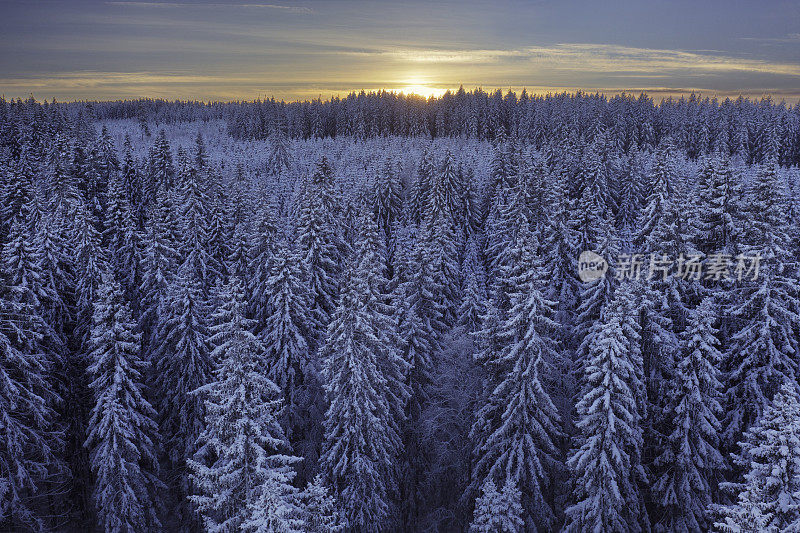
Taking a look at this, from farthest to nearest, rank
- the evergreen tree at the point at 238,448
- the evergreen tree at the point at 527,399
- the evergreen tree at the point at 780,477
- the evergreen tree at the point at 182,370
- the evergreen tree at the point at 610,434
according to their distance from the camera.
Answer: the evergreen tree at the point at 182,370, the evergreen tree at the point at 527,399, the evergreen tree at the point at 610,434, the evergreen tree at the point at 238,448, the evergreen tree at the point at 780,477

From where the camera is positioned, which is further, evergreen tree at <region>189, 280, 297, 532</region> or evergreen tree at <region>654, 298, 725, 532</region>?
evergreen tree at <region>654, 298, 725, 532</region>

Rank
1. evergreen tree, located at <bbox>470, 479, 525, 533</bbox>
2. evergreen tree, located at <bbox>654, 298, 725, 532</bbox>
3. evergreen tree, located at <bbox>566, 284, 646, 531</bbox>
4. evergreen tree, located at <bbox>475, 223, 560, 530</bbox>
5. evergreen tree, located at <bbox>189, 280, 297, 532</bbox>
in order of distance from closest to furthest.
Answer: evergreen tree, located at <bbox>189, 280, 297, 532</bbox>, evergreen tree, located at <bbox>470, 479, 525, 533</bbox>, evergreen tree, located at <bbox>566, 284, 646, 531</bbox>, evergreen tree, located at <bbox>654, 298, 725, 532</bbox>, evergreen tree, located at <bbox>475, 223, 560, 530</bbox>

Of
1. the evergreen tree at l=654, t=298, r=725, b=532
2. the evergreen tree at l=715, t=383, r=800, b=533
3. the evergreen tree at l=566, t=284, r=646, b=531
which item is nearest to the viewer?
the evergreen tree at l=715, t=383, r=800, b=533

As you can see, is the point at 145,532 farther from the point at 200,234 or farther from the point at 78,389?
the point at 200,234

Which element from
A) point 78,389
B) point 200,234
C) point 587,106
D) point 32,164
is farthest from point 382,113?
point 78,389

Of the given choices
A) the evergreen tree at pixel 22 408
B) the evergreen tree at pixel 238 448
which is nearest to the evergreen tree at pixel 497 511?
the evergreen tree at pixel 238 448

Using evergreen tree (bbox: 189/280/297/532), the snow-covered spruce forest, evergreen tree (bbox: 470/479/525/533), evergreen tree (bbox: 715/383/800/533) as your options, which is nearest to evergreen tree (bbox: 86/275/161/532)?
the snow-covered spruce forest

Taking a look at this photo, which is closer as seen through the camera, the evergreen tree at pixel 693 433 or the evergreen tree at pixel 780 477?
the evergreen tree at pixel 780 477

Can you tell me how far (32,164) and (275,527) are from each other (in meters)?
76.1

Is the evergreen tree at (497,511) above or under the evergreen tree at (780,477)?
under

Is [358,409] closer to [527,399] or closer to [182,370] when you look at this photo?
[527,399]

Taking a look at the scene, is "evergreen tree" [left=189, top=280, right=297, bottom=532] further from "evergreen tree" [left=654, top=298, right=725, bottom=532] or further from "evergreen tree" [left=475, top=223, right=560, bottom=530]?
"evergreen tree" [left=654, top=298, right=725, bottom=532]

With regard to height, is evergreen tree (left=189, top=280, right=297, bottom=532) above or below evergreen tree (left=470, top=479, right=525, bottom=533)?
above

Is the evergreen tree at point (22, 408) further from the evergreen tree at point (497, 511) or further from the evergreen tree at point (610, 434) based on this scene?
the evergreen tree at point (610, 434)
